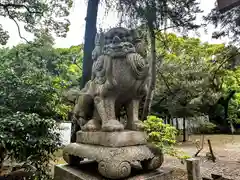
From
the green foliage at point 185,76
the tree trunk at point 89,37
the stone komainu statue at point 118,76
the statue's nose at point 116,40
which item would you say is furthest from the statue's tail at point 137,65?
the green foliage at point 185,76

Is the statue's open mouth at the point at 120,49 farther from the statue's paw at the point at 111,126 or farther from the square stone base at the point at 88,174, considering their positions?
the square stone base at the point at 88,174

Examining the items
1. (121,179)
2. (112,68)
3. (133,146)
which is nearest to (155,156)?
(133,146)

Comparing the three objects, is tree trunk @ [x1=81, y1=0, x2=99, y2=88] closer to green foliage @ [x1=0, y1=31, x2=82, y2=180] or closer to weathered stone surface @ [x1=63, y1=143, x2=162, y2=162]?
green foliage @ [x1=0, y1=31, x2=82, y2=180]

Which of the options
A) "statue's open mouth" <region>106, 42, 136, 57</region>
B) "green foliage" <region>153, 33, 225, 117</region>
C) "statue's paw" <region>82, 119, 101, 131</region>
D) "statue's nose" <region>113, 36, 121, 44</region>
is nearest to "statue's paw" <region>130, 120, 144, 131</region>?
"statue's paw" <region>82, 119, 101, 131</region>

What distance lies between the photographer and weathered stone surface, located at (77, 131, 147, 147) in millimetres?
1307

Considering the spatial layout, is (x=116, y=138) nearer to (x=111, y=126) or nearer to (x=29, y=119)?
(x=111, y=126)

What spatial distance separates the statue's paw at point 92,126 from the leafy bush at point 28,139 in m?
0.72

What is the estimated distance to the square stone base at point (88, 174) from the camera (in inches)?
52.6

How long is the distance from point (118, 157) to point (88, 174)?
1.18 ft

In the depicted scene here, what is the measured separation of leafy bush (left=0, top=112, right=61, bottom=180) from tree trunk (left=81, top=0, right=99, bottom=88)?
138 cm

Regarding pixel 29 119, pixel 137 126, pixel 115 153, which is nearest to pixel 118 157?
pixel 115 153

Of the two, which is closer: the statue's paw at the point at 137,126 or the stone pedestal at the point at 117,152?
the stone pedestal at the point at 117,152

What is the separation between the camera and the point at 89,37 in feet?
11.5

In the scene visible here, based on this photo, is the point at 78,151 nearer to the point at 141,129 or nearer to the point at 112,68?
the point at 141,129
